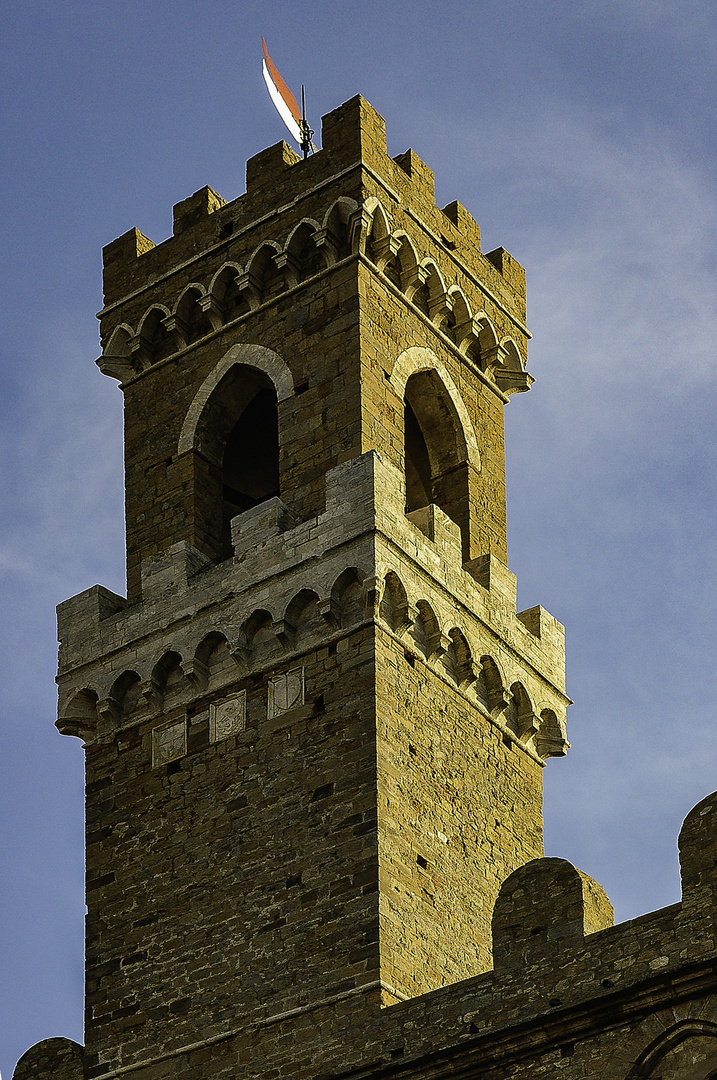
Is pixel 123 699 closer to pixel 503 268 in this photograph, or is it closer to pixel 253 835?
pixel 253 835

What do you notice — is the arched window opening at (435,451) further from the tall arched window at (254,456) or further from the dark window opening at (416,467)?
the tall arched window at (254,456)

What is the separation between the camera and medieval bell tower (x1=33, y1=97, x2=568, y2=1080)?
23422 mm

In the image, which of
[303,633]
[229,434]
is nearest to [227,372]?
[229,434]

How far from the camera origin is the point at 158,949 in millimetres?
24219

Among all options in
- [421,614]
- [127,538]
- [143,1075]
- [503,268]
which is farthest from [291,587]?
[503,268]

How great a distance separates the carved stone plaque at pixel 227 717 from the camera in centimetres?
2498

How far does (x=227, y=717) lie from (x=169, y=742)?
0.81 metres

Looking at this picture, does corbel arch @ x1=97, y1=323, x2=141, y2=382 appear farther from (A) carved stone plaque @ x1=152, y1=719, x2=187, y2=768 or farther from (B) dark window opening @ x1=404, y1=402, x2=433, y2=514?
(A) carved stone plaque @ x1=152, y1=719, x2=187, y2=768

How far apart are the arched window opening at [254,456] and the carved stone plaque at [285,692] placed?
169 inches

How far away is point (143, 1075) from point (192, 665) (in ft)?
14.4

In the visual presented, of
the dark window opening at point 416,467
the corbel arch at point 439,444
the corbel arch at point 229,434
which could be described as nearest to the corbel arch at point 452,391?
the corbel arch at point 439,444

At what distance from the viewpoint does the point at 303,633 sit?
982 inches

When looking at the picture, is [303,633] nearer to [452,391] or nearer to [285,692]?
[285,692]

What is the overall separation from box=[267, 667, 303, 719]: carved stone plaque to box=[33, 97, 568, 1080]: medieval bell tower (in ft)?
0.09
